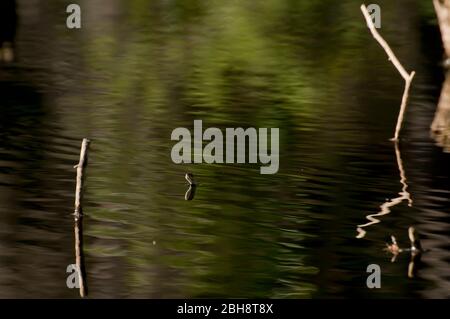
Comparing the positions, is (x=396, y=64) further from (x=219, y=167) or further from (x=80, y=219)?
(x=80, y=219)

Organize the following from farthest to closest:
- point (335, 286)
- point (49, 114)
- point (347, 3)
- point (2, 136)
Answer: point (347, 3) → point (49, 114) → point (2, 136) → point (335, 286)

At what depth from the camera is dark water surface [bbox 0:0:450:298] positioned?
54.0ft

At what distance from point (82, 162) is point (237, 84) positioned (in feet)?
45.9

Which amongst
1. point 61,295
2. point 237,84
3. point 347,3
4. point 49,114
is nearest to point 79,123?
point 49,114

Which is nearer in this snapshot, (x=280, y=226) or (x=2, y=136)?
(x=280, y=226)

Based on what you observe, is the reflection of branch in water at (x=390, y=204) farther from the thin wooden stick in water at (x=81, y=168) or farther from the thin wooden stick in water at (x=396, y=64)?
the thin wooden stick in water at (x=81, y=168)

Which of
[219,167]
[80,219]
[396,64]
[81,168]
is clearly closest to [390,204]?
[219,167]

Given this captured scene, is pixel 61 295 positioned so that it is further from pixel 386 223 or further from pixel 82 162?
pixel 386 223

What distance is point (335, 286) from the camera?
16.1 meters

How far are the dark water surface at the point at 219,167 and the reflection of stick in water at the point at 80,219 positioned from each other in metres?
0.11

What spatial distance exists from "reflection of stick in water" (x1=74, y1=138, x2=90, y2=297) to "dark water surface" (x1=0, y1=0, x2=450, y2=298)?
0.11m

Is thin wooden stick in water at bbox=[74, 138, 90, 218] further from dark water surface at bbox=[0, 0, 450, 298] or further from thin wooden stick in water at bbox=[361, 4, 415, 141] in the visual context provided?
thin wooden stick in water at bbox=[361, 4, 415, 141]

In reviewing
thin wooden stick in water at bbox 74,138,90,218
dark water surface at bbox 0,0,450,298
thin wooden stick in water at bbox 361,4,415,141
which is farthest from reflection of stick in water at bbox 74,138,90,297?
thin wooden stick in water at bbox 361,4,415,141

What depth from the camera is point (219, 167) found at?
22109mm
